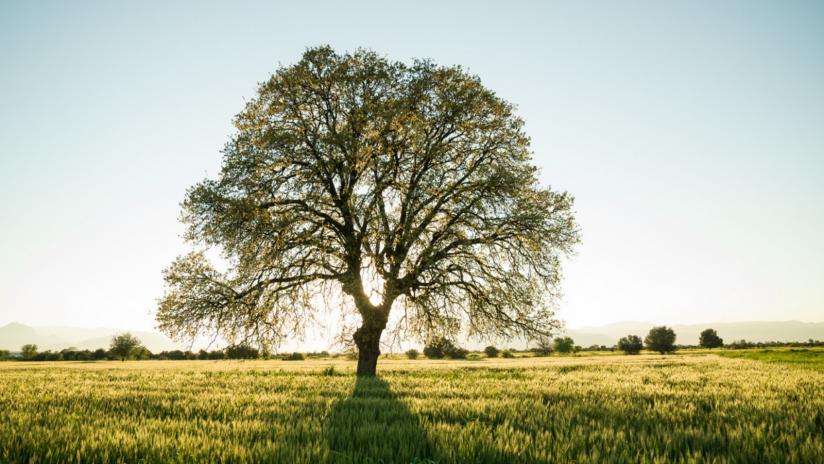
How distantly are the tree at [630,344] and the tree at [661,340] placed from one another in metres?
2.06

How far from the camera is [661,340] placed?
326ft

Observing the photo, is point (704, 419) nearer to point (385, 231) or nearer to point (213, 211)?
point (385, 231)

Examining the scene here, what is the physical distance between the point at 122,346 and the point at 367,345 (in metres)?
67.1

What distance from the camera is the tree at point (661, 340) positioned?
325 feet

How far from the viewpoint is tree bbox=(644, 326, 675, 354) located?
325ft

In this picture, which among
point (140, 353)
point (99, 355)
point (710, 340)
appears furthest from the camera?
point (710, 340)

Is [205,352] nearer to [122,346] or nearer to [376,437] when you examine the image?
[122,346]

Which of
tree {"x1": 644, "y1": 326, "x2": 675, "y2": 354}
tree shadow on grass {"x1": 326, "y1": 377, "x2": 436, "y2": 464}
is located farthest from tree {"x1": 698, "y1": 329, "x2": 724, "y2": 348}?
tree shadow on grass {"x1": 326, "y1": 377, "x2": 436, "y2": 464}

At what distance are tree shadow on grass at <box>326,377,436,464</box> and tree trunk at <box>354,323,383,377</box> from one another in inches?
462

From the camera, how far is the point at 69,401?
333 inches

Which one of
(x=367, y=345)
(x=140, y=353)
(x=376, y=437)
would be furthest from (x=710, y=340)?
(x=376, y=437)

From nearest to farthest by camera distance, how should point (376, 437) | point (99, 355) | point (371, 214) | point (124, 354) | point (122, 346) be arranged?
point (376, 437) < point (371, 214) < point (124, 354) < point (122, 346) < point (99, 355)

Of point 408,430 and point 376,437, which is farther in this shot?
point 408,430

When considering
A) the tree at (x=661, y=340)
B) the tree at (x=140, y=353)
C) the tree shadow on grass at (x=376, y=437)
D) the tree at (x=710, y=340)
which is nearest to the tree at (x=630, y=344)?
the tree at (x=661, y=340)
